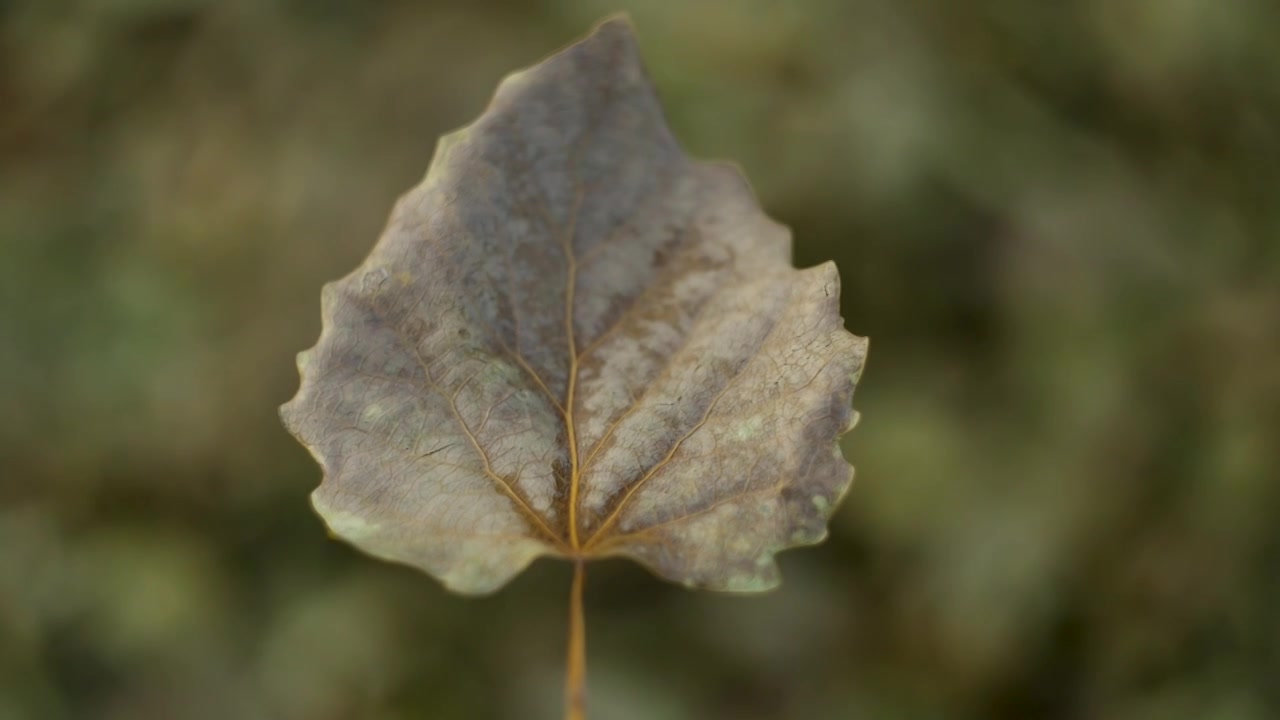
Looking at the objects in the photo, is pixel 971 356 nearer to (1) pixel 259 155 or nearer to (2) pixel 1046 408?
(2) pixel 1046 408

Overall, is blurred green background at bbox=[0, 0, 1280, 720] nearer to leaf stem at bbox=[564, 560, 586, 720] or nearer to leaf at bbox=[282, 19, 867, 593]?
leaf at bbox=[282, 19, 867, 593]

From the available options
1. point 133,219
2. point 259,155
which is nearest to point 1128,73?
point 259,155

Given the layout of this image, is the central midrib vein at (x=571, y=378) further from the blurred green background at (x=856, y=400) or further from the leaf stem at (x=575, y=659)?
the blurred green background at (x=856, y=400)

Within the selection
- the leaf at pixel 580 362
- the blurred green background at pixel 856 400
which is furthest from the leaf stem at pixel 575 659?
the blurred green background at pixel 856 400

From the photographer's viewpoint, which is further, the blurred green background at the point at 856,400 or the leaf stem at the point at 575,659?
the blurred green background at the point at 856,400

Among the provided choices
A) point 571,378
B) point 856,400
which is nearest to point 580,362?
point 571,378

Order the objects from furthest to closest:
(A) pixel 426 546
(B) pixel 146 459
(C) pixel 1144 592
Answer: (B) pixel 146 459 < (C) pixel 1144 592 < (A) pixel 426 546

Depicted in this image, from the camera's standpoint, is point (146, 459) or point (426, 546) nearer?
point (426, 546)

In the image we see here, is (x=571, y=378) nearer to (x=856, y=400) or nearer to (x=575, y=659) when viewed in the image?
(x=575, y=659)
